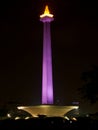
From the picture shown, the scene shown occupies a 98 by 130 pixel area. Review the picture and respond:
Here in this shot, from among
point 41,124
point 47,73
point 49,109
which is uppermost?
point 47,73

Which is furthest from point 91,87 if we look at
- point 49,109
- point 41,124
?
point 49,109

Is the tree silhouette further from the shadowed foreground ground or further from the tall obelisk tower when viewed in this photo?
the tall obelisk tower

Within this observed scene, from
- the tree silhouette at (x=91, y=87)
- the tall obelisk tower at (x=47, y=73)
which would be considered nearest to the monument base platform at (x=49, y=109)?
the tall obelisk tower at (x=47, y=73)

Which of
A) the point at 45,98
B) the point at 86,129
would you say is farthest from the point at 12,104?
the point at 86,129

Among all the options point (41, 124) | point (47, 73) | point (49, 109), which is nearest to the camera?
point (41, 124)

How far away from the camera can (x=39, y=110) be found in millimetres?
85375

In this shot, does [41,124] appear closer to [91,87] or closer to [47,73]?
[91,87]

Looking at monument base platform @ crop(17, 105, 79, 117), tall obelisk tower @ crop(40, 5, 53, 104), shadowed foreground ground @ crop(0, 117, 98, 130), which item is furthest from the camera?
tall obelisk tower @ crop(40, 5, 53, 104)

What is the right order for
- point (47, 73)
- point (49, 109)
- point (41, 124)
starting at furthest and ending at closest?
point (47, 73)
point (49, 109)
point (41, 124)

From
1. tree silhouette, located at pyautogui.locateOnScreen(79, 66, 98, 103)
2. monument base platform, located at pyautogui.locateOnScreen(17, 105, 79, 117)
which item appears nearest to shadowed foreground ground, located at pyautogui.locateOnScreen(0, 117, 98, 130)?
tree silhouette, located at pyautogui.locateOnScreen(79, 66, 98, 103)

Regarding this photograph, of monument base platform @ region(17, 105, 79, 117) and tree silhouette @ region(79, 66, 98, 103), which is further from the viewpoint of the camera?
monument base platform @ region(17, 105, 79, 117)

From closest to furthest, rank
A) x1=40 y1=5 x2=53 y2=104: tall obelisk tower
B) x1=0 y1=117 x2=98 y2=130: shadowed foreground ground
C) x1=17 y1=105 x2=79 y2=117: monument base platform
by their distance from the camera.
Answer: x1=0 y1=117 x2=98 y2=130: shadowed foreground ground → x1=17 y1=105 x2=79 y2=117: monument base platform → x1=40 y1=5 x2=53 y2=104: tall obelisk tower

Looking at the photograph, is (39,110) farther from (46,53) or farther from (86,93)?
(86,93)

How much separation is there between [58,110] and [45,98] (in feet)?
12.0
